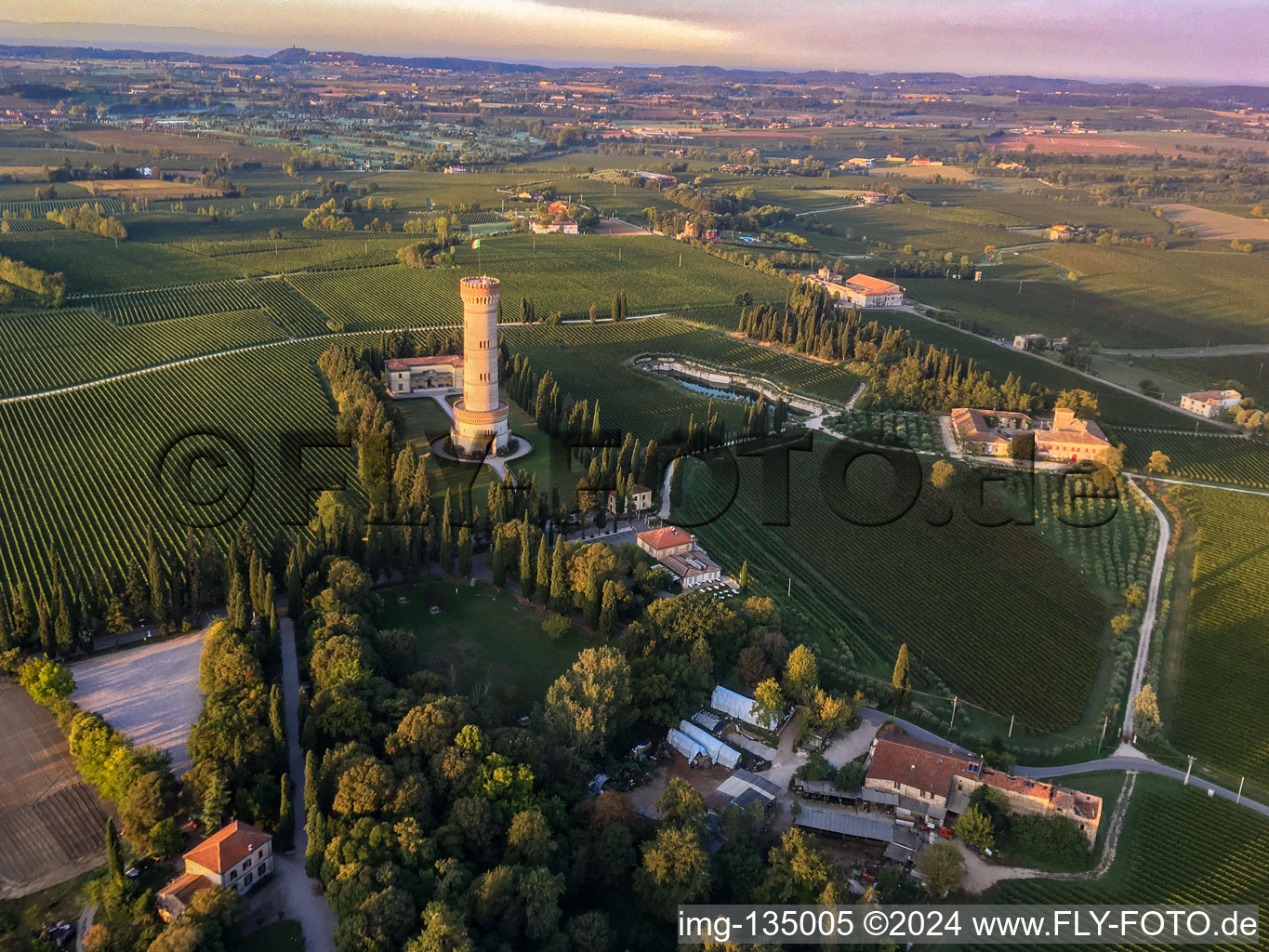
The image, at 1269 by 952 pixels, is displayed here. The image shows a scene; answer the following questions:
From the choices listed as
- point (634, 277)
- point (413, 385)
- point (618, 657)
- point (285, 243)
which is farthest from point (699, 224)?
Answer: point (618, 657)

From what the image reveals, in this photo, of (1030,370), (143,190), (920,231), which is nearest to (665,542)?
(1030,370)

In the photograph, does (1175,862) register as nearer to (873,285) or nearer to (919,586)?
(919,586)

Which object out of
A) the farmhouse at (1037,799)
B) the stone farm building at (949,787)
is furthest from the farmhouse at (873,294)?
the farmhouse at (1037,799)

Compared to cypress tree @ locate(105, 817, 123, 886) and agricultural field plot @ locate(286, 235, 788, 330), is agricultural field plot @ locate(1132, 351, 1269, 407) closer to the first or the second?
agricultural field plot @ locate(286, 235, 788, 330)

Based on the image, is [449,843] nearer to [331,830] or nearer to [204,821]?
[331,830]

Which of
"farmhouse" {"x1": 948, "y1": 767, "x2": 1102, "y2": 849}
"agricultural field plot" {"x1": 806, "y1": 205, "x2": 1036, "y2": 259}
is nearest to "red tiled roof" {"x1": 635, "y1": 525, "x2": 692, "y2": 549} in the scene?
"farmhouse" {"x1": 948, "y1": 767, "x2": 1102, "y2": 849}
